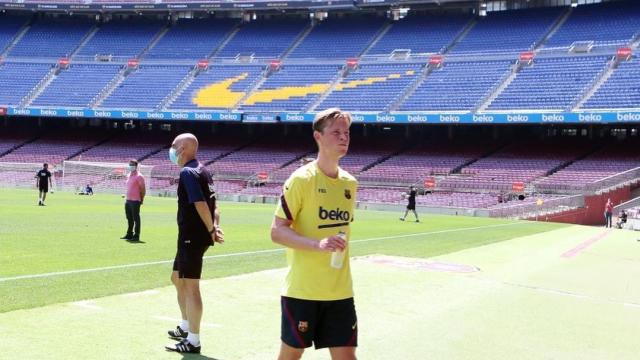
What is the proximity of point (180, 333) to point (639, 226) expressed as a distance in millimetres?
35217

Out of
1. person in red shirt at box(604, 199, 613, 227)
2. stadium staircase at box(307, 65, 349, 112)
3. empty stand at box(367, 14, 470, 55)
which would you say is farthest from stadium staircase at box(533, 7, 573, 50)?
person in red shirt at box(604, 199, 613, 227)

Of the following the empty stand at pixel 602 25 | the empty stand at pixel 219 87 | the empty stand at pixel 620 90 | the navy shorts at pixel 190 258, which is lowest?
the navy shorts at pixel 190 258

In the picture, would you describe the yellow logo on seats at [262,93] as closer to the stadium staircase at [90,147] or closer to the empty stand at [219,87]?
the empty stand at [219,87]

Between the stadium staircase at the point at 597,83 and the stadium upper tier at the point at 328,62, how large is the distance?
11 cm

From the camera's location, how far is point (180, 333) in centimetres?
712

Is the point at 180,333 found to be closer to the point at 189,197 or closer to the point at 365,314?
the point at 189,197

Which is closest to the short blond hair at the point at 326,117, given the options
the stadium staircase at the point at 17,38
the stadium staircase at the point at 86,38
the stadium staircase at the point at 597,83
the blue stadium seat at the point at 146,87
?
the stadium staircase at the point at 597,83

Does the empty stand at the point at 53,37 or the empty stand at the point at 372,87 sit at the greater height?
the empty stand at the point at 53,37

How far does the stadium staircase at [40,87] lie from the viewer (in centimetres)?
6688

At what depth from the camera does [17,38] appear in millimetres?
76312

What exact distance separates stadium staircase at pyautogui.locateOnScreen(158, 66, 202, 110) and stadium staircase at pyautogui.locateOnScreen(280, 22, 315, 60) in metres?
8.51

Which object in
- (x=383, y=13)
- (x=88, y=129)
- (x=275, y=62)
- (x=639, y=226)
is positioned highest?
(x=383, y=13)

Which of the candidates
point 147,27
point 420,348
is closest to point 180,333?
point 420,348

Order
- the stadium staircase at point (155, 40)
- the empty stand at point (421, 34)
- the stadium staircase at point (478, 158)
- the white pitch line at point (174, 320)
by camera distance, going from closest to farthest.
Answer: the white pitch line at point (174, 320)
the stadium staircase at point (478, 158)
the empty stand at point (421, 34)
the stadium staircase at point (155, 40)
